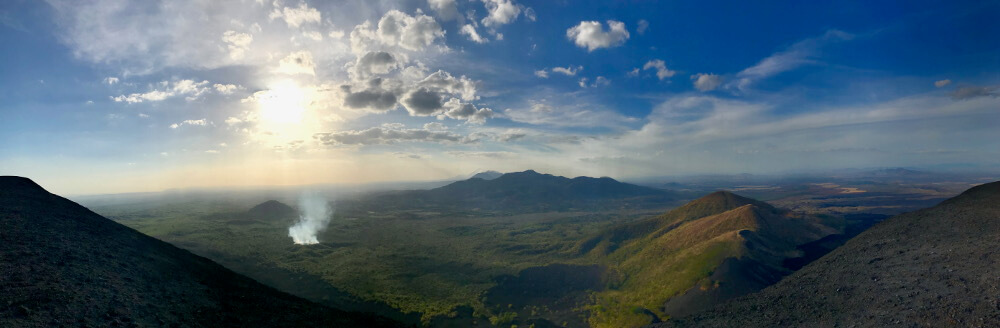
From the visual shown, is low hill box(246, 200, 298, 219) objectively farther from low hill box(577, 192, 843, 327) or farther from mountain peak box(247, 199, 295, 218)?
low hill box(577, 192, 843, 327)

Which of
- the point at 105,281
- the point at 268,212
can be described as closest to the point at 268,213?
the point at 268,212

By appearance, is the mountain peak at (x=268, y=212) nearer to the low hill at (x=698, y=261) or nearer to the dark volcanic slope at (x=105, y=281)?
the dark volcanic slope at (x=105, y=281)

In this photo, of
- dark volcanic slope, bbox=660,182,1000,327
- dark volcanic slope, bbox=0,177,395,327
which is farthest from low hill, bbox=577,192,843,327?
dark volcanic slope, bbox=0,177,395,327

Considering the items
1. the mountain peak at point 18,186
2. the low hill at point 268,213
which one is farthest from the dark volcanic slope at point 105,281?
the low hill at point 268,213

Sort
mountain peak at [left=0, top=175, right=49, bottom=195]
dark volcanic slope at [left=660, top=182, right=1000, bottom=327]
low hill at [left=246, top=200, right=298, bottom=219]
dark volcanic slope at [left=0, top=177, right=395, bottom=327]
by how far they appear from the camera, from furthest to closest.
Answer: low hill at [left=246, top=200, right=298, bottom=219] → mountain peak at [left=0, top=175, right=49, bottom=195] → dark volcanic slope at [left=660, top=182, right=1000, bottom=327] → dark volcanic slope at [left=0, top=177, right=395, bottom=327]

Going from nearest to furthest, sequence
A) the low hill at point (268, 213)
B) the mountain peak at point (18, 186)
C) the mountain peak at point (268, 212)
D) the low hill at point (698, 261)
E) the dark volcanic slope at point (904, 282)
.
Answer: the dark volcanic slope at point (904, 282)
the mountain peak at point (18, 186)
the low hill at point (698, 261)
the low hill at point (268, 213)
the mountain peak at point (268, 212)

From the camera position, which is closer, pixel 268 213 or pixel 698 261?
pixel 698 261

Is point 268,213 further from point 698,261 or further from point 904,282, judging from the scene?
point 904,282
